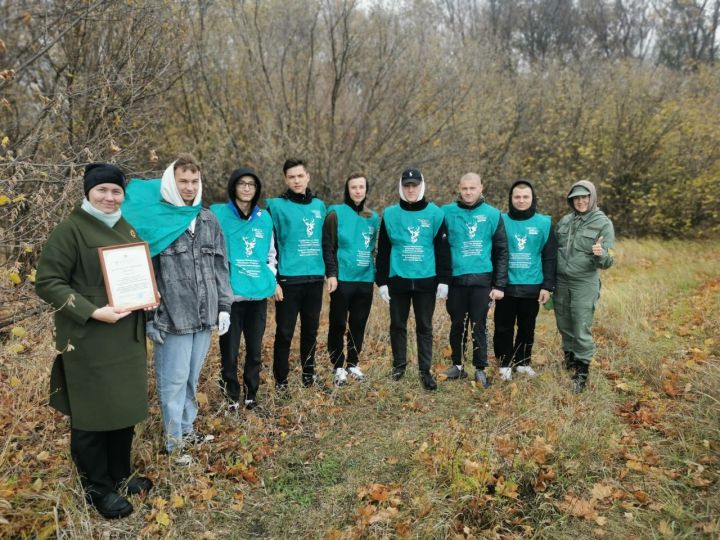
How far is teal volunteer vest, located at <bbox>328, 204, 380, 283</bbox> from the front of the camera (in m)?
4.77

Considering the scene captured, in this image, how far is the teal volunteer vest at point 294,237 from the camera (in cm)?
445

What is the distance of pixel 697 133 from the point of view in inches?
504

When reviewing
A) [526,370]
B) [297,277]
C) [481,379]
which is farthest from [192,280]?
[526,370]

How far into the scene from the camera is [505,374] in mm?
5133

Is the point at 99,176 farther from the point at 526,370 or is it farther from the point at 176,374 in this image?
the point at 526,370

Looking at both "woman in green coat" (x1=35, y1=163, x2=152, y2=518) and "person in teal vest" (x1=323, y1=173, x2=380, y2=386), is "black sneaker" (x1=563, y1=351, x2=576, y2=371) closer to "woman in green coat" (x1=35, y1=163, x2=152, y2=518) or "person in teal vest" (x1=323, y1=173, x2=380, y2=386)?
"person in teal vest" (x1=323, y1=173, x2=380, y2=386)

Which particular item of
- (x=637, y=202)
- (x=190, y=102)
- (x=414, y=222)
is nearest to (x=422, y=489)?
(x=414, y=222)

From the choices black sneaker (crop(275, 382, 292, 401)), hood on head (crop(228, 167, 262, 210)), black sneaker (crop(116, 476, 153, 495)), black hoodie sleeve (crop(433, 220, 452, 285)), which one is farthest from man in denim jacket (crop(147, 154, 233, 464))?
black hoodie sleeve (crop(433, 220, 452, 285))

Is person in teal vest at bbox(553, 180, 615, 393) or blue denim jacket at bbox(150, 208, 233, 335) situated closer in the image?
blue denim jacket at bbox(150, 208, 233, 335)

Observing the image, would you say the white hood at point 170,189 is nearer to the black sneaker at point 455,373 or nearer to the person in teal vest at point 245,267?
the person in teal vest at point 245,267

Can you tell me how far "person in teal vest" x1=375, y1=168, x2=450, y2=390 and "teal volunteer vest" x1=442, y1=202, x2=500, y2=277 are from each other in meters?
0.15

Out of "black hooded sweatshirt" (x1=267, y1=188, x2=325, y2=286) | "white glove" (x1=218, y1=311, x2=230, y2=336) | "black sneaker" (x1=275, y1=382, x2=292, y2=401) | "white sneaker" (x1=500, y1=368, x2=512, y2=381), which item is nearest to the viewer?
"white glove" (x1=218, y1=311, x2=230, y2=336)

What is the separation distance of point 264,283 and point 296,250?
50 centimetres

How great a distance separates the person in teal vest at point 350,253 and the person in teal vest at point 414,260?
6.8 inches
